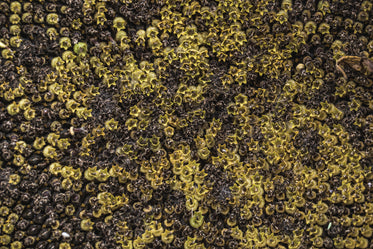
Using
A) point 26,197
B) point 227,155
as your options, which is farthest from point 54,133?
point 227,155

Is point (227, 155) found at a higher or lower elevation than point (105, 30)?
lower

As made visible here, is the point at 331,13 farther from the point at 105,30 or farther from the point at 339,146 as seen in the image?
the point at 105,30

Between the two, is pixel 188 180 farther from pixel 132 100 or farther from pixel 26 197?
pixel 26 197

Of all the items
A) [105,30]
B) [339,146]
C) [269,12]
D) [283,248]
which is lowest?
[283,248]

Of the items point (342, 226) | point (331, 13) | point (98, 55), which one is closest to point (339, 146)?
point (342, 226)

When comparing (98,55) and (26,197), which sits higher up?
(98,55)

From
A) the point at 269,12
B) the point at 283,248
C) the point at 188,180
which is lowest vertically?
the point at 283,248
